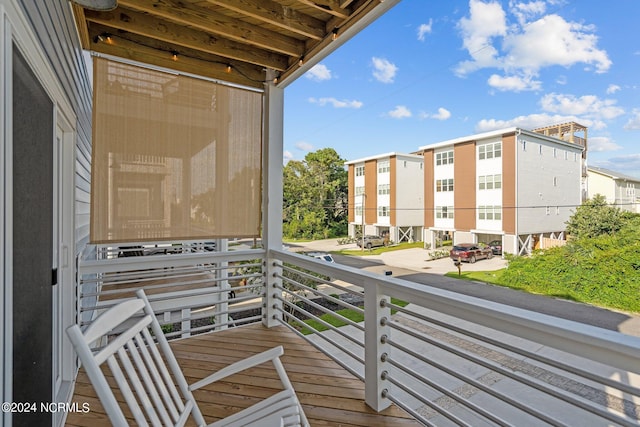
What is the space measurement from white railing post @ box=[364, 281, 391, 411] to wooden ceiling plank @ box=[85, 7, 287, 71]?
7.33 ft

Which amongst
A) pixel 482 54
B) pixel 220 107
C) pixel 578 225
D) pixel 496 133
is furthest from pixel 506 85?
pixel 220 107

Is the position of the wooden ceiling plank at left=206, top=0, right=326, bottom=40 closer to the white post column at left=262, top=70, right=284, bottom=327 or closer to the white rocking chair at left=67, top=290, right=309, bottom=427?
the white post column at left=262, top=70, right=284, bottom=327

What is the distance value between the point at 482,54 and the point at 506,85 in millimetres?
1536

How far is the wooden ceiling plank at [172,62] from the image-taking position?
260 cm

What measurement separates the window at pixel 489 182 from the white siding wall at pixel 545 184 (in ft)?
3.25

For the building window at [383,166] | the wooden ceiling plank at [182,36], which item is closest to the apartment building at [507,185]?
the building window at [383,166]

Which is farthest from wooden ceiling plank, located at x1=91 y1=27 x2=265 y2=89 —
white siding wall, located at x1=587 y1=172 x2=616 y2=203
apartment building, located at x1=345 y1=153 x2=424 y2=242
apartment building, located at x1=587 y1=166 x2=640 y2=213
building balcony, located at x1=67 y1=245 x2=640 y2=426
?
apartment building, located at x1=345 y1=153 x2=424 y2=242

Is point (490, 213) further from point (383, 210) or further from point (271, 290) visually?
point (271, 290)

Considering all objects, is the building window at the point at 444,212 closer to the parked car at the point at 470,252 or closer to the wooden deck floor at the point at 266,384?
the parked car at the point at 470,252

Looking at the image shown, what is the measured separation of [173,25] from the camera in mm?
2549

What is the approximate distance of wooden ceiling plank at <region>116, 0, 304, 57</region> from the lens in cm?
219

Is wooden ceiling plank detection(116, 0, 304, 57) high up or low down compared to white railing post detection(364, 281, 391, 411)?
up

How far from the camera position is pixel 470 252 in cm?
1205

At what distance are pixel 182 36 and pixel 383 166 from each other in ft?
54.3
